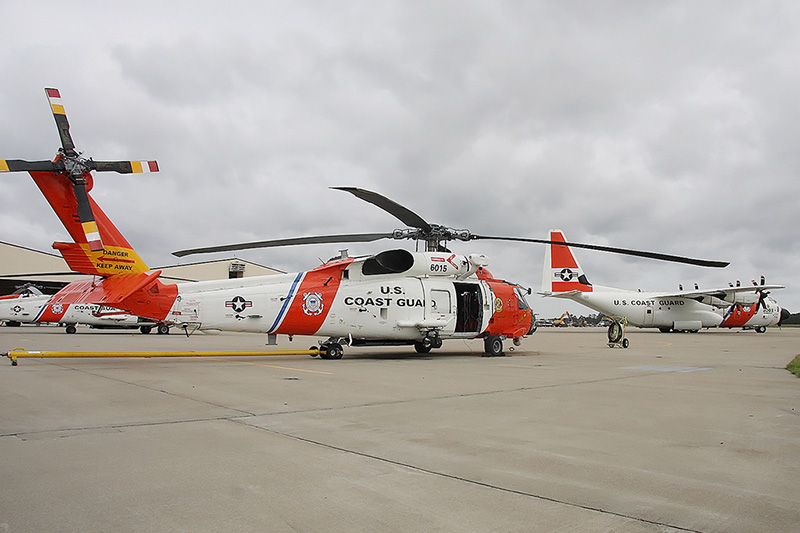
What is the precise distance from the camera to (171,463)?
4.40 m

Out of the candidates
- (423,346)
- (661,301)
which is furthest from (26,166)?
(661,301)

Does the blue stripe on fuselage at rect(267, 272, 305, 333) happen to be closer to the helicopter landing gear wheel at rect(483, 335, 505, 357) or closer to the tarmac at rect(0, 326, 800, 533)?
the tarmac at rect(0, 326, 800, 533)

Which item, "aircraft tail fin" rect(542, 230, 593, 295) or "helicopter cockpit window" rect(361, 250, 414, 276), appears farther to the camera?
"aircraft tail fin" rect(542, 230, 593, 295)

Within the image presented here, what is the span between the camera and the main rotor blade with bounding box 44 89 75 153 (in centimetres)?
1169

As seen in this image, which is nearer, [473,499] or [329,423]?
[473,499]

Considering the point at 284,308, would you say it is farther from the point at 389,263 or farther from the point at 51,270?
the point at 51,270

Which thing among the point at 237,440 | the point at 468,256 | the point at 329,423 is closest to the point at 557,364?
the point at 468,256

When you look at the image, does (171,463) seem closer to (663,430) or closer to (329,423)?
(329,423)

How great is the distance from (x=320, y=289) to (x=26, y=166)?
739 cm

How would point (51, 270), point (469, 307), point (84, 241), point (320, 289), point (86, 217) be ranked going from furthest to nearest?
point (51, 270) < point (469, 307) < point (320, 289) < point (84, 241) < point (86, 217)

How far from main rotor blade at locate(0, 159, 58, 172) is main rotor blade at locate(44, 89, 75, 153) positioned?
454 mm

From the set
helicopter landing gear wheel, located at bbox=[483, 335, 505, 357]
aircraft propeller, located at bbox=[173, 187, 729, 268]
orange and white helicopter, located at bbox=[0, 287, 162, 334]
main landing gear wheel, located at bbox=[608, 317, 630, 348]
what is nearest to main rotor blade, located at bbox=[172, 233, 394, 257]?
aircraft propeller, located at bbox=[173, 187, 729, 268]

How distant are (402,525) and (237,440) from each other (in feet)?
8.58

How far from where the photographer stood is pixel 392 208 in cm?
1246
